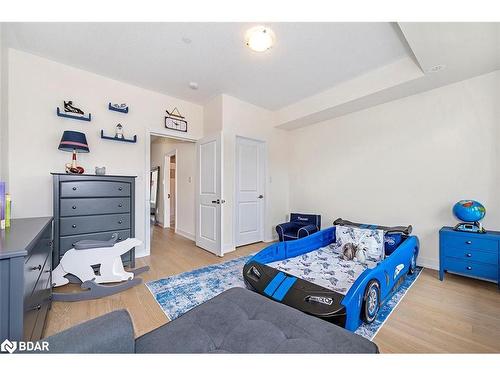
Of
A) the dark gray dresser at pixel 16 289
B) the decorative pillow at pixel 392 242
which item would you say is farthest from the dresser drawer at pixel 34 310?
the decorative pillow at pixel 392 242

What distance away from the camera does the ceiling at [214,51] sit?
2055mm

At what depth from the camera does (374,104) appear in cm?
321

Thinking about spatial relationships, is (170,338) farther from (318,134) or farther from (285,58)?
(318,134)

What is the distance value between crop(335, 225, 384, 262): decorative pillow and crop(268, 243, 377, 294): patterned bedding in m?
0.10

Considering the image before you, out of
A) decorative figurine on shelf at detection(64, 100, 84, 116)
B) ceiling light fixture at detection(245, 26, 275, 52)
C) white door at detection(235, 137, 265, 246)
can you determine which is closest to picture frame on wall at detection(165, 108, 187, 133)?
white door at detection(235, 137, 265, 246)

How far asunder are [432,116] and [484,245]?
1.64 metres

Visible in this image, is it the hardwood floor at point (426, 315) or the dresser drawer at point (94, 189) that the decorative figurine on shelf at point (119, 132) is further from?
the hardwood floor at point (426, 315)

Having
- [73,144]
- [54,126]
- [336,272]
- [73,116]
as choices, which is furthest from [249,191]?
[54,126]

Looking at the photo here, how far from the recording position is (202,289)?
2230 mm

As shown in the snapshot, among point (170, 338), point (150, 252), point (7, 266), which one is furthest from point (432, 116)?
point (150, 252)

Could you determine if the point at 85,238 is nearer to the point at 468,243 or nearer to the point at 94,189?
the point at 94,189

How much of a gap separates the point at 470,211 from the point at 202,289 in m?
3.01

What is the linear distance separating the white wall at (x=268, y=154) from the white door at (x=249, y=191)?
0.13 metres

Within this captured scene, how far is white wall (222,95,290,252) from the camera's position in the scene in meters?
3.56
